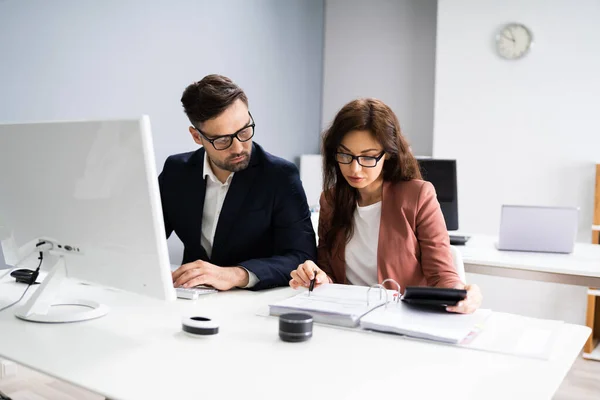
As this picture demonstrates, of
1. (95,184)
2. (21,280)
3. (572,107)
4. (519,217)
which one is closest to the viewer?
(95,184)

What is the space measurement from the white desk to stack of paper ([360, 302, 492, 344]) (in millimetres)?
22

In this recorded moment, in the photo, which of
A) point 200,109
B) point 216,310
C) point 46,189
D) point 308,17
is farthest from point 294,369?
point 308,17

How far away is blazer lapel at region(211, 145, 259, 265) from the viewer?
203 centimetres

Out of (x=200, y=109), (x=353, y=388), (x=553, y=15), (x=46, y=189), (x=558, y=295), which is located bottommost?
(x=558, y=295)

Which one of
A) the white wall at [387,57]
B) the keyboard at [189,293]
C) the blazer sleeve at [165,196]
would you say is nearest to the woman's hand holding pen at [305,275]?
the keyboard at [189,293]

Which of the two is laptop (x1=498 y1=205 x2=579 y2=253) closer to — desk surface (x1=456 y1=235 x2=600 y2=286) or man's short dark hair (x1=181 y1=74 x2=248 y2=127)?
desk surface (x1=456 y1=235 x2=600 y2=286)

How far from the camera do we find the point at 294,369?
1.18m

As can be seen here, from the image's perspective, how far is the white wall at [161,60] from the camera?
9.78 ft

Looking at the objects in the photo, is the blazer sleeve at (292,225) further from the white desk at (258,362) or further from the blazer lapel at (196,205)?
the white desk at (258,362)

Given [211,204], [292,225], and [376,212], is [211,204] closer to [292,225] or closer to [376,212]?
[292,225]

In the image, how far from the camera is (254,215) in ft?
6.68

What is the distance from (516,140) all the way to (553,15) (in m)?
0.87

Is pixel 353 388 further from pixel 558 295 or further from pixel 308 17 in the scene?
pixel 308 17

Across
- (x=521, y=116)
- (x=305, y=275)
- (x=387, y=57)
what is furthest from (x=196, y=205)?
(x=387, y=57)
